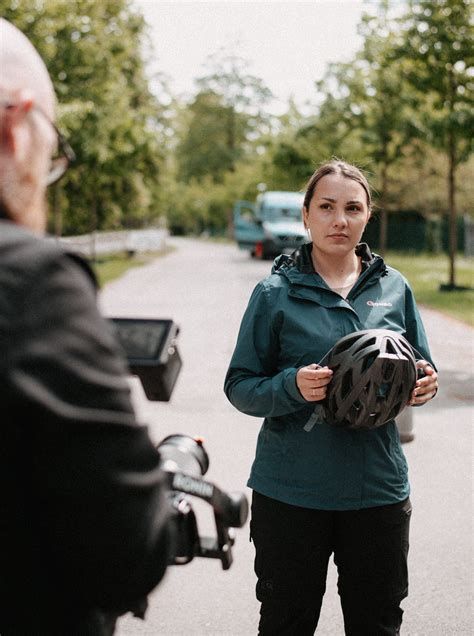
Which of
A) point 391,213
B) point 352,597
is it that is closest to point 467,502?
point 352,597

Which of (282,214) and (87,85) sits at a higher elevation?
(87,85)

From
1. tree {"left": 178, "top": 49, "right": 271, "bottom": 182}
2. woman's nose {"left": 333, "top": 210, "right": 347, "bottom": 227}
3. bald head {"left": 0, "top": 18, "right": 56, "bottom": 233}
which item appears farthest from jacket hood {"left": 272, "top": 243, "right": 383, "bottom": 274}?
tree {"left": 178, "top": 49, "right": 271, "bottom": 182}

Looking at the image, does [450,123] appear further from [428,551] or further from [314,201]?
[314,201]

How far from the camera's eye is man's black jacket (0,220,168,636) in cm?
106

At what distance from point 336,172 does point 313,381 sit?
0.79 m

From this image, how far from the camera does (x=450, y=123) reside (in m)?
16.6

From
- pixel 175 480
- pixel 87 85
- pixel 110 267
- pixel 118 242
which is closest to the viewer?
pixel 175 480

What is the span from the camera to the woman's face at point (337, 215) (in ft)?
9.45

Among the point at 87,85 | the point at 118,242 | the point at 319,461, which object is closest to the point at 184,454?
the point at 319,461

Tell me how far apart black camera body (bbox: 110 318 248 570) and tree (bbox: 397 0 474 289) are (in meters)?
16.0

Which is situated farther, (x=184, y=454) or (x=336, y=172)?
(x=336, y=172)

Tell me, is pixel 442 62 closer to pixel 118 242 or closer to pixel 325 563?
pixel 325 563

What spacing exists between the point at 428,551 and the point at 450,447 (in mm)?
2302

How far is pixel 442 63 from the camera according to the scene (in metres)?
17.1
